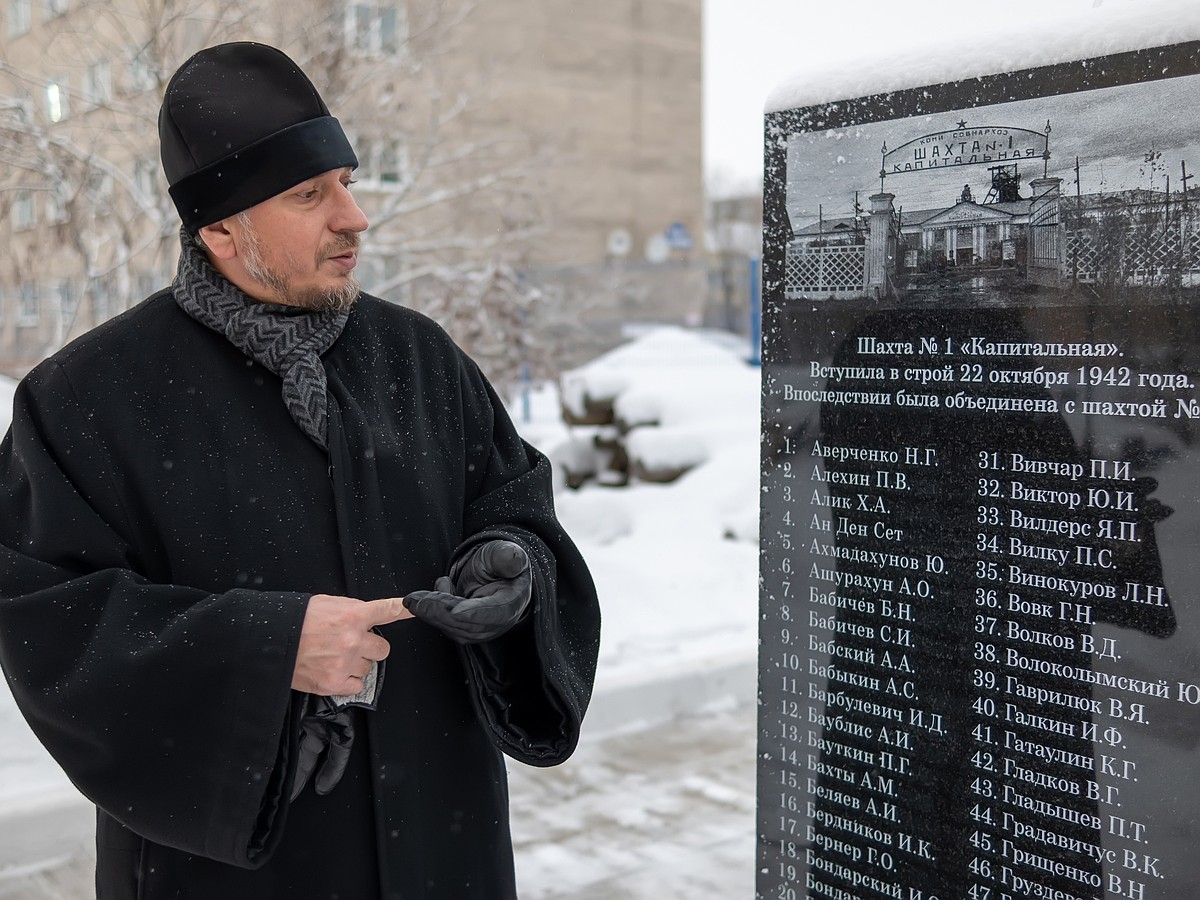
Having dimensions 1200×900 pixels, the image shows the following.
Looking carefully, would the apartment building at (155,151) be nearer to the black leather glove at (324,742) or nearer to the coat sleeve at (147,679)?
the coat sleeve at (147,679)

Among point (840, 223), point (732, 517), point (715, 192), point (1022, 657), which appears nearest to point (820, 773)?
point (1022, 657)

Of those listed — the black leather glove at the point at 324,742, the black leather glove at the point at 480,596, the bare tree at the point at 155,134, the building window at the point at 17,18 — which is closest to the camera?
the black leather glove at the point at 480,596

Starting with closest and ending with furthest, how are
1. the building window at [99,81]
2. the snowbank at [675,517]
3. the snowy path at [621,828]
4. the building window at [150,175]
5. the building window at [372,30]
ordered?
1. the snowy path at [621,828]
2. the snowbank at [675,517]
3. the building window at [150,175]
4. the building window at [99,81]
5. the building window at [372,30]

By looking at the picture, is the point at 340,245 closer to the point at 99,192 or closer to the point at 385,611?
the point at 385,611

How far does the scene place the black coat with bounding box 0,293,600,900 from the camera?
1.76 m

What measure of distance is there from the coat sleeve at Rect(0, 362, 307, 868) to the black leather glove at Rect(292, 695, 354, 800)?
0.08 m

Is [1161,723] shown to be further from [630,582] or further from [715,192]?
[715,192]

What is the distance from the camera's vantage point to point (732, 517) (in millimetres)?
8453

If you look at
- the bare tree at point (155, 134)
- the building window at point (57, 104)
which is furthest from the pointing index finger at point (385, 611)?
the building window at point (57, 104)

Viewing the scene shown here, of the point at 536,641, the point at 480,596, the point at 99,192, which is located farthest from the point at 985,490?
the point at 99,192

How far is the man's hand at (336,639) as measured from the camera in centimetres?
178

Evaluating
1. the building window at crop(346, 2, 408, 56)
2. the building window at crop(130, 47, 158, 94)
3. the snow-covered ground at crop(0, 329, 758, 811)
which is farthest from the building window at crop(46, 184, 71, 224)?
the building window at crop(346, 2, 408, 56)

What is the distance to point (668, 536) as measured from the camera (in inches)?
325

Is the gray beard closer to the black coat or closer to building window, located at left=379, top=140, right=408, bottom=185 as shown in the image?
the black coat
